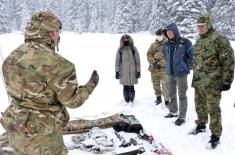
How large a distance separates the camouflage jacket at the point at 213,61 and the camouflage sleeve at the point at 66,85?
3.60 metres

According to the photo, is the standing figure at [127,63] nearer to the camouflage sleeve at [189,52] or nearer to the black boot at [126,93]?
the black boot at [126,93]

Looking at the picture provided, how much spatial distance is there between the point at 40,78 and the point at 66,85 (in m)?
0.30

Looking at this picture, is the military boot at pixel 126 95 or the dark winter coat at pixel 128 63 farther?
the military boot at pixel 126 95

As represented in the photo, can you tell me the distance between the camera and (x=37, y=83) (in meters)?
4.34

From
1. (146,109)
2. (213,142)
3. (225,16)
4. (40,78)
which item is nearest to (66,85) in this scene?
(40,78)

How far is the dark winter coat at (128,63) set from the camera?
37.6 feet

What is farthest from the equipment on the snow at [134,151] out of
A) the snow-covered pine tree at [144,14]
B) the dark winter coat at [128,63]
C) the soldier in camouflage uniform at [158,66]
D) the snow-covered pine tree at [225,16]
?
the snow-covered pine tree at [144,14]

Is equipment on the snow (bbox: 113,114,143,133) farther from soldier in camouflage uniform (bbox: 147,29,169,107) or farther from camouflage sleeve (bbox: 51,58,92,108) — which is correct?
soldier in camouflage uniform (bbox: 147,29,169,107)

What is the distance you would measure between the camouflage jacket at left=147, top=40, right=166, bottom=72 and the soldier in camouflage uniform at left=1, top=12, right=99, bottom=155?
268 inches

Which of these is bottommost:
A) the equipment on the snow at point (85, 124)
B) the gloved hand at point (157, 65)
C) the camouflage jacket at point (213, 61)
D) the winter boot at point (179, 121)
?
the winter boot at point (179, 121)

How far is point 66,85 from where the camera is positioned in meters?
4.35

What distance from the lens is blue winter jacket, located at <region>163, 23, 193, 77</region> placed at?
8.97 metres

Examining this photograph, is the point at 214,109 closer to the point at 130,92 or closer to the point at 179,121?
the point at 179,121

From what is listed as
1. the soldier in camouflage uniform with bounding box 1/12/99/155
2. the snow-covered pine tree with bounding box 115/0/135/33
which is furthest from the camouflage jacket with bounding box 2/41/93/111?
the snow-covered pine tree with bounding box 115/0/135/33
